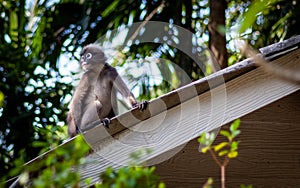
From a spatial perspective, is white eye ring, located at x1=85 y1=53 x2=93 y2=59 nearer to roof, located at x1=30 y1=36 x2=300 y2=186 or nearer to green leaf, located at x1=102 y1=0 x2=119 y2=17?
green leaf, located at x1=102 y1=0 x2=119 y2=17

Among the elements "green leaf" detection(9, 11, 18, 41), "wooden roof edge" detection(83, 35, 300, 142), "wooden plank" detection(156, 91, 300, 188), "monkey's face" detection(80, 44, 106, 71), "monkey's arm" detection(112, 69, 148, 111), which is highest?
"green leaf" detection(9, 11, 18, 41)

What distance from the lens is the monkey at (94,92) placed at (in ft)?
19.1

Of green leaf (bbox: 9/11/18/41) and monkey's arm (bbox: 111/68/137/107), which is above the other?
green leaf (bbox: 9/11/18/41)

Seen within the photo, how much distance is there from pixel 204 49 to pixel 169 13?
1.92 ft

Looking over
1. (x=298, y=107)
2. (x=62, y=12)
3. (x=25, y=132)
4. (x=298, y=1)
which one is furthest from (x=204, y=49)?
(x=298, y=107)

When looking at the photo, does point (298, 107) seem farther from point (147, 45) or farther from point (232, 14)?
point (232, 14)

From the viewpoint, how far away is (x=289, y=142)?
9.62ft

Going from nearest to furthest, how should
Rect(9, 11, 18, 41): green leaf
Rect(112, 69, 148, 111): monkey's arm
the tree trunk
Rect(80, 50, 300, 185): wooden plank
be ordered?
1. Rect(80, 50, 300, 185): wooden plank
2. the tree trunk
3. Rect(112, 69, 148, 111): monkey's arm
4. Rect(9, 11, 18, 41): green leaf

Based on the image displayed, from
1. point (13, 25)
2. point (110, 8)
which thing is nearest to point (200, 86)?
point (110, 8)

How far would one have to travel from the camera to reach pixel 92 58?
6.48 metres

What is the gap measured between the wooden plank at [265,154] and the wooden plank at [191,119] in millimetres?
106

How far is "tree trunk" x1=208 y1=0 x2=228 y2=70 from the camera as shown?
5492mm

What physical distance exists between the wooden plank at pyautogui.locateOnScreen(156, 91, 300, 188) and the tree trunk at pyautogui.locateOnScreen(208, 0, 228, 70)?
2.50m

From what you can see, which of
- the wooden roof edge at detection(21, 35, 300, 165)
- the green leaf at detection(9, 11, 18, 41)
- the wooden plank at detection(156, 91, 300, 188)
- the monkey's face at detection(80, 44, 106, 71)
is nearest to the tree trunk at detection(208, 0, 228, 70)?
the monkey's face at detection(80, 44, 106, 71)
